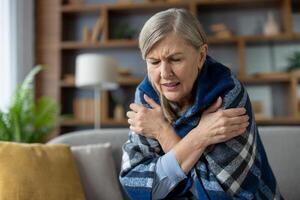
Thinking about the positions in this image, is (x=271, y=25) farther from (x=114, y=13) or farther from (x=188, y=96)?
(x=188, y=96)

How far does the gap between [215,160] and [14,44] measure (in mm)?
3053

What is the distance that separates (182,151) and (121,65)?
119 inches

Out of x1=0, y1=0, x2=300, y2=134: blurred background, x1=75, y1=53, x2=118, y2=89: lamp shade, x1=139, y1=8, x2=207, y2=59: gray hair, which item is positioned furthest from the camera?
x1=0, y1=0, x2=300, y2=134: blurred background

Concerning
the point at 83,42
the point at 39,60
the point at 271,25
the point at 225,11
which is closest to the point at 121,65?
the point at 83,42

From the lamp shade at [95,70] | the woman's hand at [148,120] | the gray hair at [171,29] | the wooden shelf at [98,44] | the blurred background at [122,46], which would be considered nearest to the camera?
the gray hair at [171,29]

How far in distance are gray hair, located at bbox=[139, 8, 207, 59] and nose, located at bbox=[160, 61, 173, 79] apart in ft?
0.21

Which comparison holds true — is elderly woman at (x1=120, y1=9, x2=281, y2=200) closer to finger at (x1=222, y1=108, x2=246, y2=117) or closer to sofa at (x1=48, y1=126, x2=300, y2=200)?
finger at (x1=222, y1=108, x2=246, y2=117)

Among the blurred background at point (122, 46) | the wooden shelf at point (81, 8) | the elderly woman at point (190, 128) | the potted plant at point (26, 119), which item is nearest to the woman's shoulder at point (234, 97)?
the elderly woman at point (190, 128)

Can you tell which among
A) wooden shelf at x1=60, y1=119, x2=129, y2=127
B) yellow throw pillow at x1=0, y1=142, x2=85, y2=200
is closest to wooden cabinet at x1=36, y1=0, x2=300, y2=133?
wooden shelf at x1=60, y1=119, x2=129, y2=127

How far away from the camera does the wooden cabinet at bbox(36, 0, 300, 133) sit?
11.9 ft

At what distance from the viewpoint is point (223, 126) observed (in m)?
1.05

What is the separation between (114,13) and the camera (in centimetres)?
402

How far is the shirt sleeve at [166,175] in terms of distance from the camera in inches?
43.3

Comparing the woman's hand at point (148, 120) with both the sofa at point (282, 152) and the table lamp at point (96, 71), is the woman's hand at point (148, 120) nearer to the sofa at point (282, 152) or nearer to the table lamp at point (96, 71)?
the sofa at point (282, 152)
